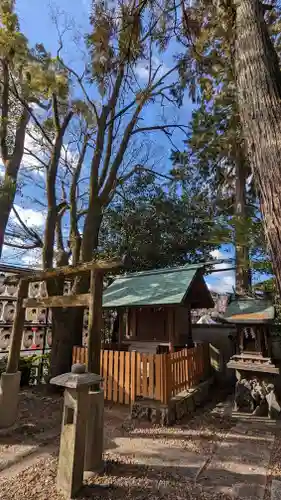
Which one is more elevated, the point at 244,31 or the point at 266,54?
the point at 244,31

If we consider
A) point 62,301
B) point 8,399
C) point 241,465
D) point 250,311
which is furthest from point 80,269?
point 250,311

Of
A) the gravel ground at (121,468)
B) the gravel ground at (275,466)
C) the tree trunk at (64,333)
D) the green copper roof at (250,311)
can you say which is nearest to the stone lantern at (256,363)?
the green copper roof at (250,311)

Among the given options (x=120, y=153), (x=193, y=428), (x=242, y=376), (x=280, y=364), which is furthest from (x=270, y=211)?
(x=120, y=153)

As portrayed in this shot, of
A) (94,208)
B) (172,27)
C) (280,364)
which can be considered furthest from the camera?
(94,208)

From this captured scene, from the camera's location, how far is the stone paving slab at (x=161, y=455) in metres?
3.60

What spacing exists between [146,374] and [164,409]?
2.43ft

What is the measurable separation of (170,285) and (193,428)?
10.8 ft

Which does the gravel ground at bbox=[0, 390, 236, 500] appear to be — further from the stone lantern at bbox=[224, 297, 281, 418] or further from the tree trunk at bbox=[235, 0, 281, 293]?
the tree trunk at bbox=[235, 0, 281, 293]

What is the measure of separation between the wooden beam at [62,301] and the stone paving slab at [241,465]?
113 inches

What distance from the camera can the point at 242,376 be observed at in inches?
241

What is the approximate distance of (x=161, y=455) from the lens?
3.95m

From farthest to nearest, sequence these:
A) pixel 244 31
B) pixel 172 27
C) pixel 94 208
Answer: pixel 94 208
pixel 172 27
pixel 244 31

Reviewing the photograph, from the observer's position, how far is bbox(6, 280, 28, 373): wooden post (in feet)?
17.3

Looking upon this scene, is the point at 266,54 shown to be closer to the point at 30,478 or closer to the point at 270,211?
the point at 270,211
